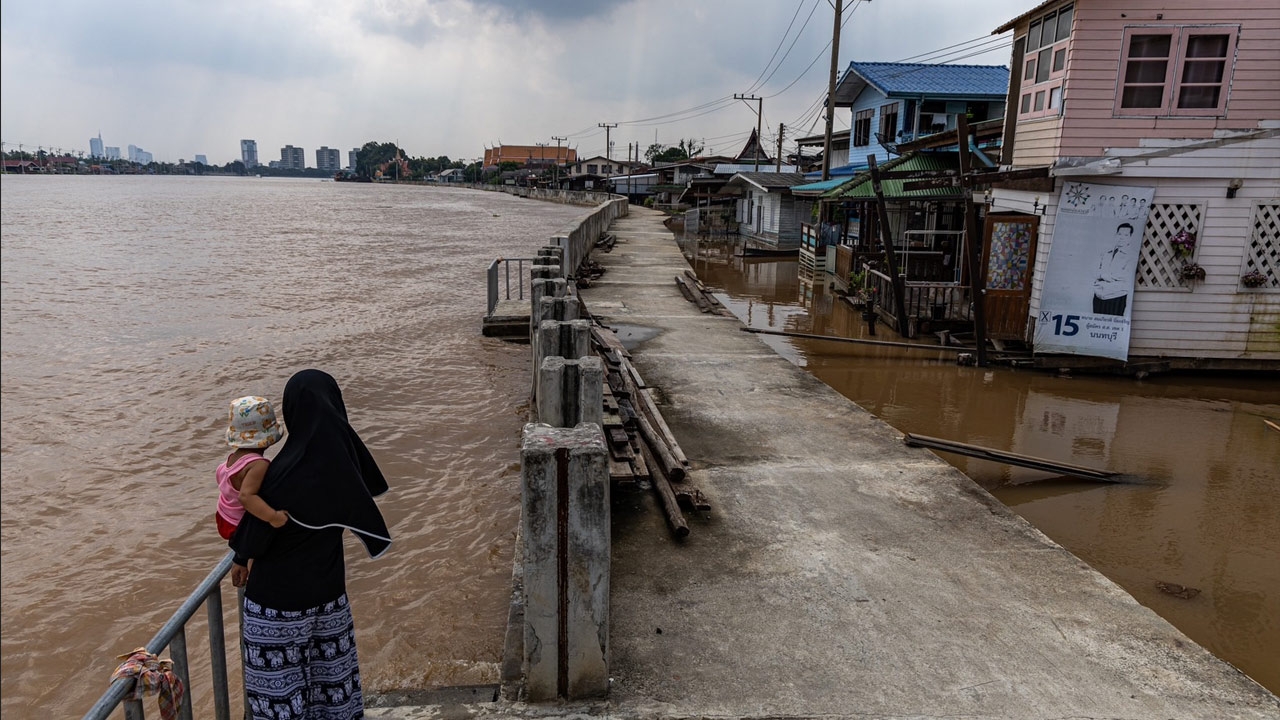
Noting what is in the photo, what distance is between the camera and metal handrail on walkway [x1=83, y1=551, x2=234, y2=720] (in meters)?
2.62

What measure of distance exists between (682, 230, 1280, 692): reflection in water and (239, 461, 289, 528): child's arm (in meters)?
5.69

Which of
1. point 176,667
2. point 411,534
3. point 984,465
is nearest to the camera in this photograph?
point 176,667

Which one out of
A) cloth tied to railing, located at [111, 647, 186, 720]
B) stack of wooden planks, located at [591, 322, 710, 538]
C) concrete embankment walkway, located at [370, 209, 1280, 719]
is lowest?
concrete embankment walkway, located at [370, 209, 1280, 719]

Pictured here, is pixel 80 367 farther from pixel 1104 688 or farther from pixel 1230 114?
pixel 1230 114

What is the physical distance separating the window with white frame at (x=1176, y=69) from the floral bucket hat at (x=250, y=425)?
12133 mm

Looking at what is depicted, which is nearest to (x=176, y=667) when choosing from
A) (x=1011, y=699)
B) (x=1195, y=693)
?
(x=1011, y=699)

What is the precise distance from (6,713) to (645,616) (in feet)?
13.2

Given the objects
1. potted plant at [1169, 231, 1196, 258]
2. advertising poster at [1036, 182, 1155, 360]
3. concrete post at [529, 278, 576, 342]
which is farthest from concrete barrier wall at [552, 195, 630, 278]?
potted plant at [1169, 231, 1196, 258]

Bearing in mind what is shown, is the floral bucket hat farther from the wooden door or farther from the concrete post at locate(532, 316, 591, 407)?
the wooden door

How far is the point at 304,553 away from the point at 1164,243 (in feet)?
40.5

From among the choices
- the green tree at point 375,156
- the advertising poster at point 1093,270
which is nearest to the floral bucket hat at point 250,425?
the advertising poster at point 1093,270

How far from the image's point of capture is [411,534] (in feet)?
23.3

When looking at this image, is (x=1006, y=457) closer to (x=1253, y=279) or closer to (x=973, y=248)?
(x=973, y=248)

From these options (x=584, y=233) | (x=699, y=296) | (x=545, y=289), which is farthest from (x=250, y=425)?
(x=584, y=233)
